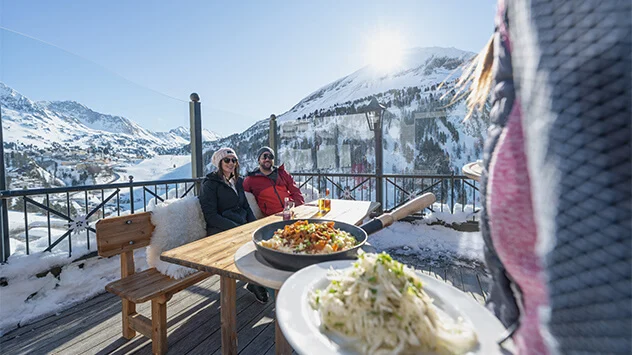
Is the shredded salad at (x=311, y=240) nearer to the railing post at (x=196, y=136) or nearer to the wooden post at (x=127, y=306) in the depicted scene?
the wooden post at (x=127, y=306)

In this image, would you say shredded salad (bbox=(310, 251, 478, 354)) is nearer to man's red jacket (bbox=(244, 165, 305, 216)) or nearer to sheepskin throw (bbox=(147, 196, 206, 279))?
sheepskin throw (bbox=(147, 196, 206, 279))

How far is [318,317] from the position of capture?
0.57m

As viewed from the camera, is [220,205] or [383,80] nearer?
[220,205]

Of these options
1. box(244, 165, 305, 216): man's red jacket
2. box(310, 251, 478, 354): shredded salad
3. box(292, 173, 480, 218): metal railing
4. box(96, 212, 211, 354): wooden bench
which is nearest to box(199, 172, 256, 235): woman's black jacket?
box(244, 165, 305, 216): man's red jacket

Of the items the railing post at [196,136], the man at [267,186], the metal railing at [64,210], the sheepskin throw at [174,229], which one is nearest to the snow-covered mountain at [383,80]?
the railing post at [196,136]

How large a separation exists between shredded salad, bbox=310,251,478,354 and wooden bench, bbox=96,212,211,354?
1.52 metres

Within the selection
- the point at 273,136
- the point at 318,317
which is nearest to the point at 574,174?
the point at 318,317

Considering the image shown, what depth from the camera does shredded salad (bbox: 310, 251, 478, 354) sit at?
49 centimetres

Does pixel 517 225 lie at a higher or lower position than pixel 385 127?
lower

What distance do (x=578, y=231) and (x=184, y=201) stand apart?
2.59m

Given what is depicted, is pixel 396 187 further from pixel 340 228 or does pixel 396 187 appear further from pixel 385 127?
pixel 340 228

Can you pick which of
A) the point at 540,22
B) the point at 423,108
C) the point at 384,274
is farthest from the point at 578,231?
the point at 423,108

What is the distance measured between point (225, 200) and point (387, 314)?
2371mm

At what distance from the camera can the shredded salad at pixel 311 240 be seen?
3.28ft
